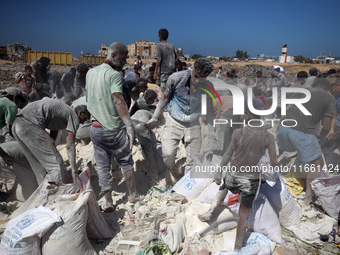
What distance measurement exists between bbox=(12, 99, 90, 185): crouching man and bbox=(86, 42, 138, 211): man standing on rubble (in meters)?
0.27

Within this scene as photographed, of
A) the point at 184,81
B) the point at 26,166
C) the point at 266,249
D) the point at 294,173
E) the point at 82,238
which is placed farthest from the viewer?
the point at 294,173

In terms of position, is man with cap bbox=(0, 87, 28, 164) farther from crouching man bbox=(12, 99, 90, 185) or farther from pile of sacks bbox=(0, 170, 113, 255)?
pile of sacks bbox=(0, 170, 113, 255)

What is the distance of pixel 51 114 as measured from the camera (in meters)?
2.79

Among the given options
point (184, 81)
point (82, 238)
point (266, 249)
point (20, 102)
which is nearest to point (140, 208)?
point (82, 238)

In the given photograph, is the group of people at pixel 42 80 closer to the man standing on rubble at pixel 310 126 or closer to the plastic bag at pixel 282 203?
the man standing on rubble at pixel 310 126

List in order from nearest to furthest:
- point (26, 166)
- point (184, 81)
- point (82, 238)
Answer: point (82, 238) < point (184, 81) < point (26, 166)

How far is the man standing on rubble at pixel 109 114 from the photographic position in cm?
255

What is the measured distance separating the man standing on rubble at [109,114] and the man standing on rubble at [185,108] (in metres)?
0.58

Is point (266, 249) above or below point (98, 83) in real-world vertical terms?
below

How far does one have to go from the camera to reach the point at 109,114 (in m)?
2.61

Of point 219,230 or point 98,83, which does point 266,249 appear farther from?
point 98,83

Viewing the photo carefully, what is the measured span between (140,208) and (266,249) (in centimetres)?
144

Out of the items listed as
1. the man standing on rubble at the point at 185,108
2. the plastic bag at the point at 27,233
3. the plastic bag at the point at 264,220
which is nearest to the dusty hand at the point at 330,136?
the plastic bag at the point at 264,220

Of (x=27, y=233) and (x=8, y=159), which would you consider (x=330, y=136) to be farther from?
(x=8, y=159)
